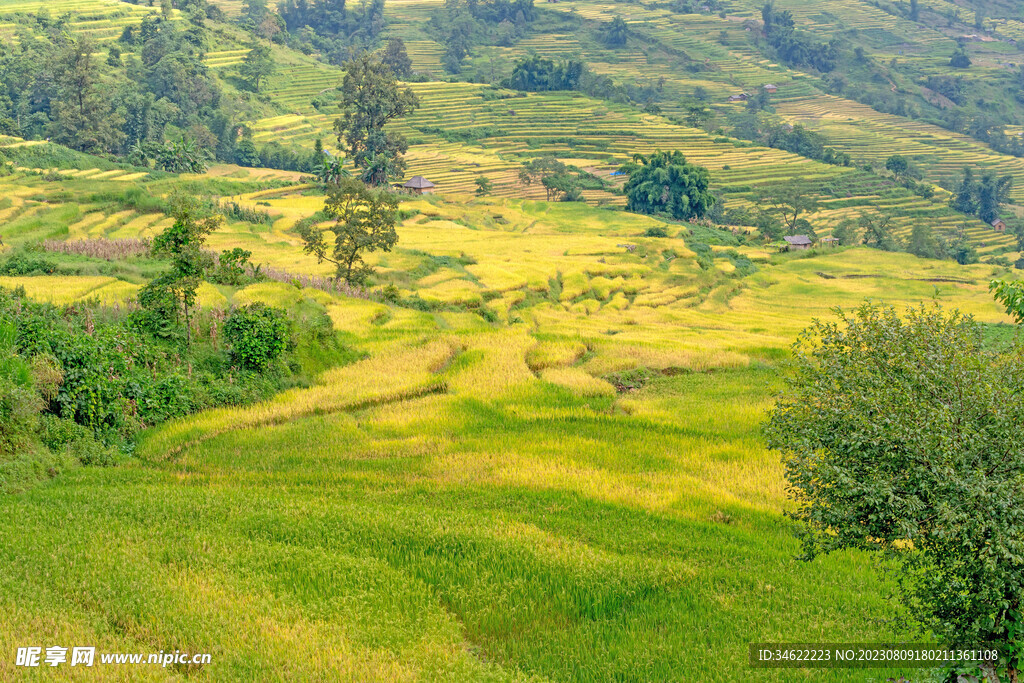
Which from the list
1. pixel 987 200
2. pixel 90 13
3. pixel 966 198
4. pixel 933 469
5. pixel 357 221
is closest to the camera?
pixel 933 469

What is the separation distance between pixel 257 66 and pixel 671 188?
203 feet

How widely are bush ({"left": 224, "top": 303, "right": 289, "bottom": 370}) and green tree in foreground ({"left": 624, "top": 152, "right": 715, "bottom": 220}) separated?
5630 cm

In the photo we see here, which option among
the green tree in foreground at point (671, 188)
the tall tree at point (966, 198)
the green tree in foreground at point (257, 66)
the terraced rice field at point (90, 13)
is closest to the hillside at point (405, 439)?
the green tree in foreground at point (671, 188)

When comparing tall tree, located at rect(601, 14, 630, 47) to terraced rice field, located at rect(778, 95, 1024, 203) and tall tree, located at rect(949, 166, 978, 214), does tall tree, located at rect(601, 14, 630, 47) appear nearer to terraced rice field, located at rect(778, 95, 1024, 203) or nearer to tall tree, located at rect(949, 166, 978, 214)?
terraced rice field, located at rect(778, 95, 1024, 203)

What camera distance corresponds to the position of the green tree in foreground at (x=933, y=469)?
5.98 meters

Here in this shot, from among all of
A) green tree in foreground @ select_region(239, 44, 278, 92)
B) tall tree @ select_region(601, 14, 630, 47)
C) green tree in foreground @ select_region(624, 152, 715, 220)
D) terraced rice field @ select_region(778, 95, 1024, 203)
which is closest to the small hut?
green tree in foreground @ select_region(624, 152, 715, 220)

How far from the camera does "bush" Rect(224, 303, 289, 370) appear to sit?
15.6 m

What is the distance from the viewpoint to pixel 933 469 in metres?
6.23

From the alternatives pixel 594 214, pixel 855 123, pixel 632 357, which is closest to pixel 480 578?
pixel 632 357

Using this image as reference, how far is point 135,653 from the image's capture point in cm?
689

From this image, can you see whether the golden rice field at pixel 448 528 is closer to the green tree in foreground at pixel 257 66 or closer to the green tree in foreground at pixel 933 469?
the green tree in foreground at pixel 933 469

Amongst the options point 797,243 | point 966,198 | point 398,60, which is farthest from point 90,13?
point 966,198

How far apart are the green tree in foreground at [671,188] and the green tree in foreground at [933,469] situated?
62.3 m

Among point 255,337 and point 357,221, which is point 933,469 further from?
point 357,221
